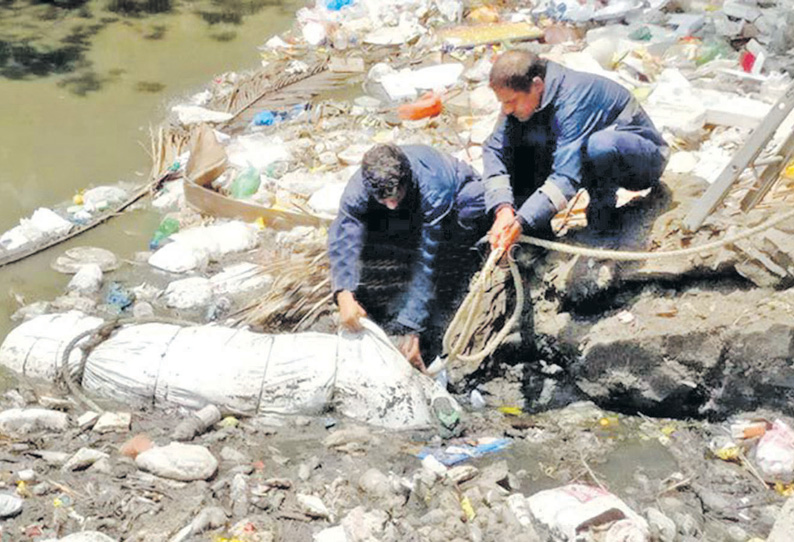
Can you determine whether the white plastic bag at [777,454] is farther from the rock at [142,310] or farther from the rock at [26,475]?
the rock at [142,310]

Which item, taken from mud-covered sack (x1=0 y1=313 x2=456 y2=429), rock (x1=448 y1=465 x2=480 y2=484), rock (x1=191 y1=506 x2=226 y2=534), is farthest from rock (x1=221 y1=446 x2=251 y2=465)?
rock (x1=448 y1=465 x2=480 y2=484)

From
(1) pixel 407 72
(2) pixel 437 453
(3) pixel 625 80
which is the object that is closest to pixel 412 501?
(2) pixel 437 453

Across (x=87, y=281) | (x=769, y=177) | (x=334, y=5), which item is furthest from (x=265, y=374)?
(x=334, y=5)

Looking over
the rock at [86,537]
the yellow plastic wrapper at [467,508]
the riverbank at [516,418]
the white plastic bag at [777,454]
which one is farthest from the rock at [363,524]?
the white plastic bag at [777,454]

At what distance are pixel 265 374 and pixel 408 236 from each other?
1.03 meters

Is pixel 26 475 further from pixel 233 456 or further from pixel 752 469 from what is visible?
pixel 752 469

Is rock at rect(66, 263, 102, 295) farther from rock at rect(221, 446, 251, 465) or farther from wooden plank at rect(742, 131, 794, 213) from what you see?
wooden plank at rect(742, 131, 794, 213)

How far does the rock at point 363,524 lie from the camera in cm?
336

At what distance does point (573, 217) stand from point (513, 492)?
6.48 ft

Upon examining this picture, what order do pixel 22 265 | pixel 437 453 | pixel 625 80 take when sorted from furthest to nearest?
1. pixel 625 80
2. pixel 22 265
3. pixel 437 453

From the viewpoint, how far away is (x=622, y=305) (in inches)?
179

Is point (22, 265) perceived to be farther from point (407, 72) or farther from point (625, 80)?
point (625, 80)

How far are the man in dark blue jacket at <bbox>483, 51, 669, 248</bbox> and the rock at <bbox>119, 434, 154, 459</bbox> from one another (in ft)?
6.21

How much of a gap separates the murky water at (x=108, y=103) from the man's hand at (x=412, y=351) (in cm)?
258
